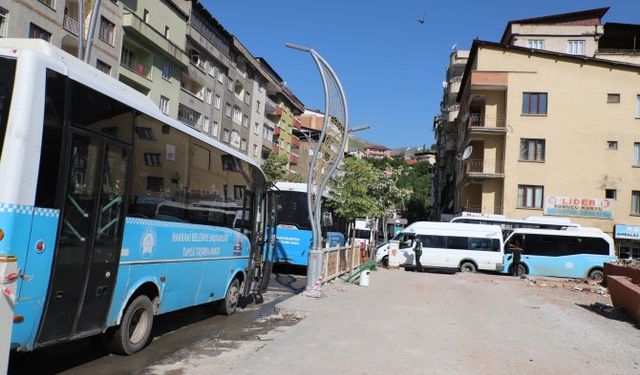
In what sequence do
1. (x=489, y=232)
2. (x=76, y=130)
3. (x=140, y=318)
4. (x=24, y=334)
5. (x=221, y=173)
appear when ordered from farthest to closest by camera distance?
(x=489, y=232) < (x=221, y=173) < (x=140, y=318) < (x=76, y=130) < (x=24, y=334)

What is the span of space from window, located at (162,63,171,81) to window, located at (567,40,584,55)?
111ft

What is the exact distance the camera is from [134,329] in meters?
7.23

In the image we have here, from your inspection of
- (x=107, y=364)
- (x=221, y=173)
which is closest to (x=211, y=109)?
(x=221, y=173)

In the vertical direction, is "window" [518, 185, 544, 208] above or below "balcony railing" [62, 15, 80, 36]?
below

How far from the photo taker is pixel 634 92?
128 feet

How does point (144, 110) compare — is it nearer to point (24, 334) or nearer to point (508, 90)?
point (24, 334)

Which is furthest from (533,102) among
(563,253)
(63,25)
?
(63,25)

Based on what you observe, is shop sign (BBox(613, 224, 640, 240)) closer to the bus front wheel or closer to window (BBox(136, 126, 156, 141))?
the bus front wheel

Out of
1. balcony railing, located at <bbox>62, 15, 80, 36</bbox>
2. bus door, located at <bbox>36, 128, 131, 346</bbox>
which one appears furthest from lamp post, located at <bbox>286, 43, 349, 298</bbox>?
balcony railing, located at <bbox>62, 15, 80, 36</bbox>

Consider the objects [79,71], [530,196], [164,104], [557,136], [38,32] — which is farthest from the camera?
[164,104]

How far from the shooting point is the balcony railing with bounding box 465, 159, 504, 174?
4000 centimetres

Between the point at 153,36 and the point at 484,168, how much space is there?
80.9 feet

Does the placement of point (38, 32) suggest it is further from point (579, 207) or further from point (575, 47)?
point (575, 47)

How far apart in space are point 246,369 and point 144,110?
3.37 metres
